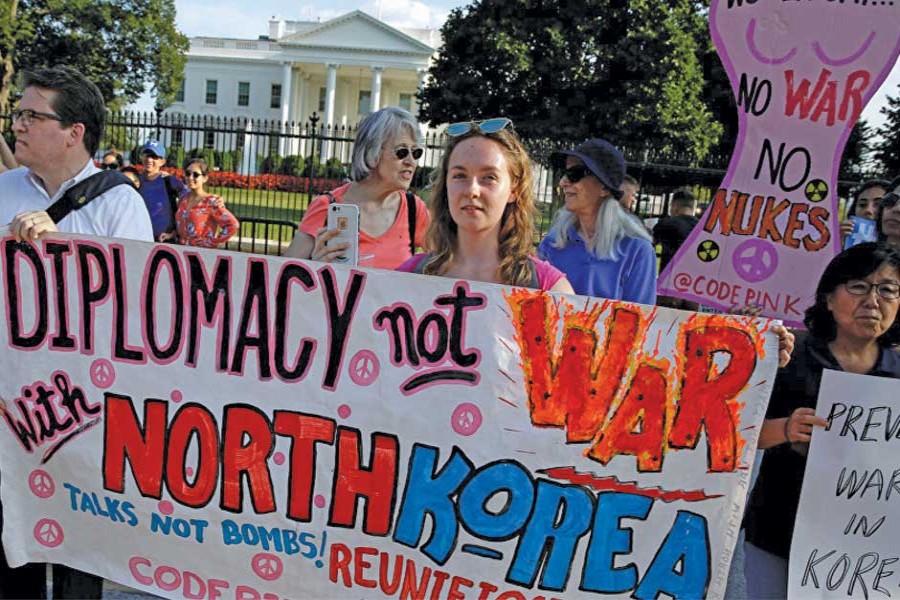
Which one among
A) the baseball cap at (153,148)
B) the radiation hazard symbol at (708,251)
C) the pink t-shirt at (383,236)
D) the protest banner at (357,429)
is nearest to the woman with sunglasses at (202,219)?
the baseball cap at (153,148)

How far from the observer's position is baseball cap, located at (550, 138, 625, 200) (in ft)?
12.1

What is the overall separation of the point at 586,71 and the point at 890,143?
1095 cm

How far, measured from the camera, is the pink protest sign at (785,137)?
11.6ft

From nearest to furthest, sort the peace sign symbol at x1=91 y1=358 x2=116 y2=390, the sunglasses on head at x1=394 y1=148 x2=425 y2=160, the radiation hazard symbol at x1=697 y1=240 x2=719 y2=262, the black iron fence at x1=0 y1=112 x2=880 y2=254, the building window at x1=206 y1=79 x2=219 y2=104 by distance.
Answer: the peace sign symbol at x1=91 y1=358 x2=116 y2=390 → the sunglasses on head at x1=394 y1=148 x2=425 y2=160 → the radiation hazard symbol at x1=697 y1=240 x2=719 y2=262 → the black iron fence at x1=0 y1=112 x2=880 y2=254 → the building window at x1=206 y1=79 x2=219 y2=104

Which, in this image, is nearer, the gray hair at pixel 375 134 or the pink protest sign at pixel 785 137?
the gray hair at pixel 375 134

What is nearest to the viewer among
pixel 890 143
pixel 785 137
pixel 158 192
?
pixel 785 137

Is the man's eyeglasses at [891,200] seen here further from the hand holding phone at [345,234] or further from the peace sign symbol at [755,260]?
the hand holding phone at [345,234]

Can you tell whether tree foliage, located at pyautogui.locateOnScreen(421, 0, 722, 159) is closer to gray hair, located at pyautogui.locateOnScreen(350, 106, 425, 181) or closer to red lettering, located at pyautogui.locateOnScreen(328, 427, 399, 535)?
gray hair, located at pyautogui.locateOnScreen(350, 106, 425, 181)

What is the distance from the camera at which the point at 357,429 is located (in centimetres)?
240

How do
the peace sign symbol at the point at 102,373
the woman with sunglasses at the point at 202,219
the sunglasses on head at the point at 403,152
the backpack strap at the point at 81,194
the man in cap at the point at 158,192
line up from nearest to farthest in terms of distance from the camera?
1. the peace sign symbol at the point at 102,373
2. the backpack strap at the point at 81,194
3. the sunglasses on head at the point at 403,152
4. the woman with sunglasses at the point at 202,219
5. the man in cap at the point at 158,192

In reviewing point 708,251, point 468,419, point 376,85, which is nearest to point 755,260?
point 708,251

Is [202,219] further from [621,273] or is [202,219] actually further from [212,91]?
[212,91]

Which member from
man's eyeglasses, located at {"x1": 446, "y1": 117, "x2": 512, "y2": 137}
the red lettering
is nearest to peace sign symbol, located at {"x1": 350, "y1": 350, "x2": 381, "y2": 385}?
the red lettering

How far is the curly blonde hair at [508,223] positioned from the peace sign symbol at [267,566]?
968 mm
